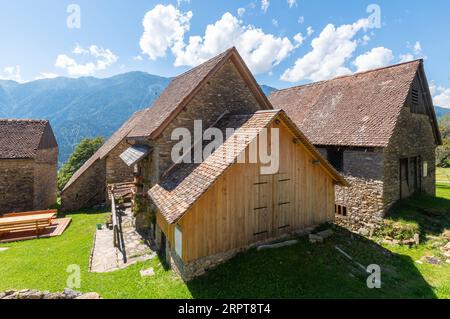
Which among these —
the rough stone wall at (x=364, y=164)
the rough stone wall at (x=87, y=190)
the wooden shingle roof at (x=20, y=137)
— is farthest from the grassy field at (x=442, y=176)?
the wooden shingle roof at (x=20, y=137)

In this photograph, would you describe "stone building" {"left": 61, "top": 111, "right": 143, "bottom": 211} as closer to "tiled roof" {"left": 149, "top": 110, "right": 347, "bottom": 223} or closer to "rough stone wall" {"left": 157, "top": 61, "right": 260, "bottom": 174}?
"rough stone wall" {"left": 157, "top": 61, "right": 260, "bottom": 174}

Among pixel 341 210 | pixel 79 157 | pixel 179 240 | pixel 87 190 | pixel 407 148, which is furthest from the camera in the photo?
pixel 79 157

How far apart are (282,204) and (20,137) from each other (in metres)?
23.9

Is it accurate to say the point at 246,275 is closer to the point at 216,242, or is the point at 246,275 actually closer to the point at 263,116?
the point at 216,242

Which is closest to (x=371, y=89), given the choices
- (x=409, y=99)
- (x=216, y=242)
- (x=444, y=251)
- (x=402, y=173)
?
(x=409, y=99)

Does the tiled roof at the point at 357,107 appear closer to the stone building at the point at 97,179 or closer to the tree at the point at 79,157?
the stone building at the point at 97,179

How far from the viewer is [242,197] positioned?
28.4 feet

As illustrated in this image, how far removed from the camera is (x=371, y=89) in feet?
55.3

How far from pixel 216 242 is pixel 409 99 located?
15.3 meters

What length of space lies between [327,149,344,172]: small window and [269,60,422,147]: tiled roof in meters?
0.74

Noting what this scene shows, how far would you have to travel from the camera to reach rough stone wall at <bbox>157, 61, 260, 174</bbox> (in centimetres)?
1144

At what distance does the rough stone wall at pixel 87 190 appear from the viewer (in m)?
21.2

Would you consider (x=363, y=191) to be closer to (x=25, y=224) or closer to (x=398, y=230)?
(x=398, y=230)

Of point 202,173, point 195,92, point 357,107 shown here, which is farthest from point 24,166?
point 357,107
